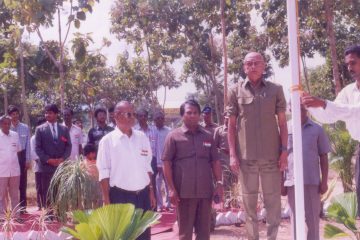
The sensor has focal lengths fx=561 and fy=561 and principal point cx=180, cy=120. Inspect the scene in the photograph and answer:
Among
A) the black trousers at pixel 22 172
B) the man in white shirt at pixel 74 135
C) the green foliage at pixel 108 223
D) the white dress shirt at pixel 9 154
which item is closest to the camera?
the green foliage at pixel 108 223

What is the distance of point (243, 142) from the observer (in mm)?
4648

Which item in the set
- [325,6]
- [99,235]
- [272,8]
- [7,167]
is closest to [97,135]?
[7,167]

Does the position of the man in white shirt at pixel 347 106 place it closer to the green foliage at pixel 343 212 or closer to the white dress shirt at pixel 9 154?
the green foliage at pixel 343 212

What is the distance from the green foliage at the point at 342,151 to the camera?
8773 millimetres

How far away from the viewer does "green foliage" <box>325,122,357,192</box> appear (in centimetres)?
877

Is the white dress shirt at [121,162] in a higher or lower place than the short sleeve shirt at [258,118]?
lower

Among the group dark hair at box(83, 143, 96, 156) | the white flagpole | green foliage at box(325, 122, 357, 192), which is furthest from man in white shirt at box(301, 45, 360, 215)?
green foliage at box(325, 122, 357, 192)

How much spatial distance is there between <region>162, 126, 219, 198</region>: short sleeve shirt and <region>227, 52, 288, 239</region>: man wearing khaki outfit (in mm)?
385

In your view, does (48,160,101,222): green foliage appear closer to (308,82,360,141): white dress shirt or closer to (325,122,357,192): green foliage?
(308,82,360,141): white dress shirt

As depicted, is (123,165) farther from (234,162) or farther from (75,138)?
(75,138)

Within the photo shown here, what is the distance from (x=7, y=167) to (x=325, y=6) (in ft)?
27.1

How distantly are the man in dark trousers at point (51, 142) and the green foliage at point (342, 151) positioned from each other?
416cm

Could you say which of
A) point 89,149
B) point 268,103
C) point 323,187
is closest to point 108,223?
point 268,103

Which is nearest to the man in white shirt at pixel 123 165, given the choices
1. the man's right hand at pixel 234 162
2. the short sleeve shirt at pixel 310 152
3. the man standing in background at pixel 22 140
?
the man's right hand at pixel 234 162
